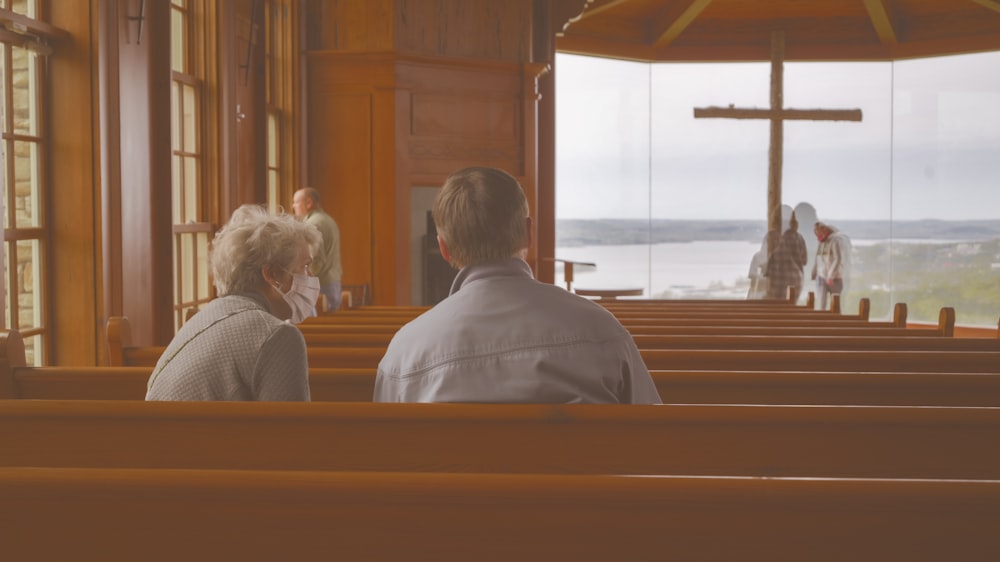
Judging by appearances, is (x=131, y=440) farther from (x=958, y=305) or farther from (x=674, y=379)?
(x=958, y=305)

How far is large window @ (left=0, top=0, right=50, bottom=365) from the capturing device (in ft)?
12.4

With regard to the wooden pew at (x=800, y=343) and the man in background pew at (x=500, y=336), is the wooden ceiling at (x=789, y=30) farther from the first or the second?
the man in background pew at (x=500, y=336)

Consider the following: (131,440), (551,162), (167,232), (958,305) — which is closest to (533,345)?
(131,440)

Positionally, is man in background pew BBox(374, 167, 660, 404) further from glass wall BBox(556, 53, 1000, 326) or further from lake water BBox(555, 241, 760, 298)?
lake water BBox(555, 241, 760, 298)

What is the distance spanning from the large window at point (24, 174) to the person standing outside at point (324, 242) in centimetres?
214

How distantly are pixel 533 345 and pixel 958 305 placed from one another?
11.9m

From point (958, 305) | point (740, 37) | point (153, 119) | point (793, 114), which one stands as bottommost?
point (958, 305)

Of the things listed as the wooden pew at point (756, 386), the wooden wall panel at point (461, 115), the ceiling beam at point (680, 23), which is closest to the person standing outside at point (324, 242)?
the wooden wall panel at point (461, 115)

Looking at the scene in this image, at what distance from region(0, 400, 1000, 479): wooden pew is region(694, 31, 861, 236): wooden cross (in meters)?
8.71

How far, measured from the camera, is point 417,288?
806 cm

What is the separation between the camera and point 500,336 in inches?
69.4

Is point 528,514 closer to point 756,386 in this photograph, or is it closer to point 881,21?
point 756,386

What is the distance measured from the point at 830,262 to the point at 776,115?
5.70 ft

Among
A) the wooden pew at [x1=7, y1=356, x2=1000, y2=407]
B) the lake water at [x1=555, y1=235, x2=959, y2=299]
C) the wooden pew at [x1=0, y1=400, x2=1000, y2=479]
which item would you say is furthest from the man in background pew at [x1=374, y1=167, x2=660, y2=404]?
the lake water at [x1=555, y1=235, x2=959, y2=299]
